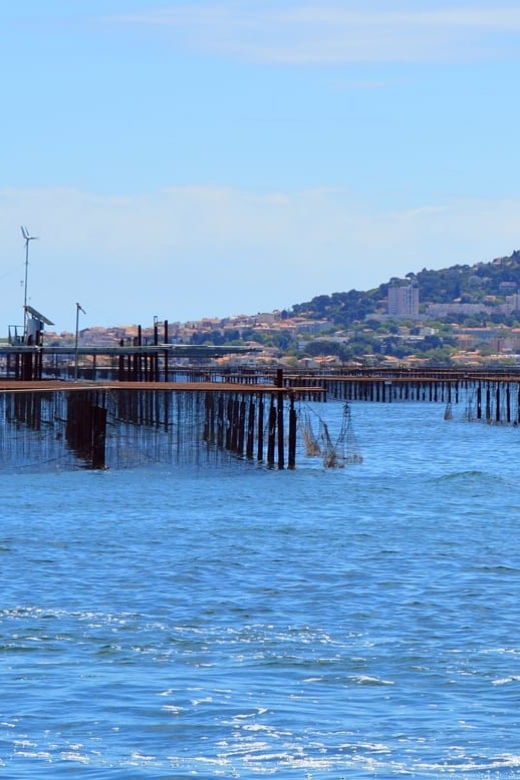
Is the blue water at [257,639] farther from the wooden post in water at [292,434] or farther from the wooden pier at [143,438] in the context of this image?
the wooden pier at [143,438]

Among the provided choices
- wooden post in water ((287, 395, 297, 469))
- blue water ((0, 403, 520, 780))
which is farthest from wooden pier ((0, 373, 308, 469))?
blue water ((0, 403, 520, 780))

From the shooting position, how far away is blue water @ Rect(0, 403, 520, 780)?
49.2ft

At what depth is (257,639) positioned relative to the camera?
2039cm

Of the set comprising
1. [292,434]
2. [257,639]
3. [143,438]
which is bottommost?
[257,639]

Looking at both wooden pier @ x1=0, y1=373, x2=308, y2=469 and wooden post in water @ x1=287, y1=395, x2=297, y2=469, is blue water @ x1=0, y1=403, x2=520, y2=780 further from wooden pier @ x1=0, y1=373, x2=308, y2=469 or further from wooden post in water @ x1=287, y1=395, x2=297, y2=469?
wooden pier @ x1=0, y1=373, x2=308, y2=469

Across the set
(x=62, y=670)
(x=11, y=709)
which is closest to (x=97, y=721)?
(x=11, y=709)

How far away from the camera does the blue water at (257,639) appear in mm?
15000

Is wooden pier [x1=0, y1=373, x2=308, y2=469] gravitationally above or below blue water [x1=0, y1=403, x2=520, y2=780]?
above

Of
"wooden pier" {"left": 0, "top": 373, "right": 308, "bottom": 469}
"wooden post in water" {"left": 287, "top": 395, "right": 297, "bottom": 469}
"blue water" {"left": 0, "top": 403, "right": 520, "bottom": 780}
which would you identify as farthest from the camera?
"wooden pier" {"left": 0, "top": 373, "right": 308, "bottom": 469}

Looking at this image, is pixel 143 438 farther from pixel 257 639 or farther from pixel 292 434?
pixel 257 639

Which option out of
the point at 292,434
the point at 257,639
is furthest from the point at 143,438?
the point at 257,639

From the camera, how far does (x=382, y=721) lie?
16141 millimetres

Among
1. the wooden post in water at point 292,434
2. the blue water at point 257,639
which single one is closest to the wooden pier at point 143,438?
the wooden post in water at point 292,434

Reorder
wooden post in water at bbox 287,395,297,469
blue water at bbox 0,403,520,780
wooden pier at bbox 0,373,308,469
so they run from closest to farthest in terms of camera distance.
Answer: blue water at bbox 0,403,520,780 < wooden post in water at bbox 287,395,297,469 < wooden pier at bbox 0,373,308,469
